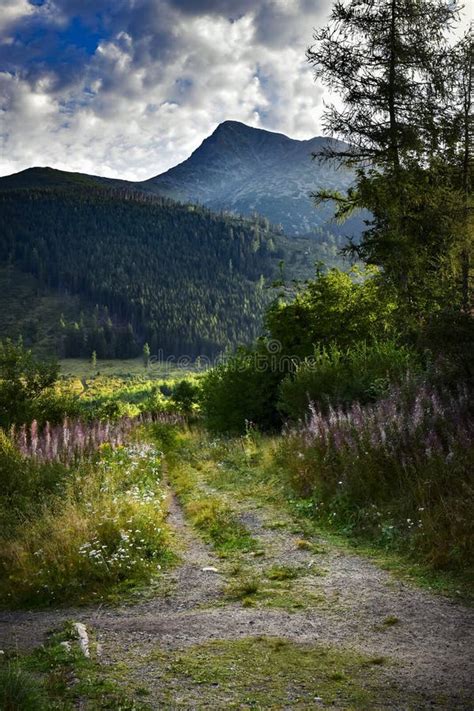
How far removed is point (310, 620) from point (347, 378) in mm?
8600

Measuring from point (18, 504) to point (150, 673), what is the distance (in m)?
5.70

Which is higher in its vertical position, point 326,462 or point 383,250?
point 383,250

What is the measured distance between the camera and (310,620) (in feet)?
16.4

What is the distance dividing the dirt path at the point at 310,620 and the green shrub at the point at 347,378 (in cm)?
558

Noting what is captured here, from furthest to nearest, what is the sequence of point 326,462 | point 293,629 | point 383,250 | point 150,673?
point 383,250 < point 326,462 < point 293,629 < point 150,673

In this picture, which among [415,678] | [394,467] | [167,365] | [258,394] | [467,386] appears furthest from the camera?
[167,365]

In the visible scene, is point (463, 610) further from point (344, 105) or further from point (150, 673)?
point (344, 105)

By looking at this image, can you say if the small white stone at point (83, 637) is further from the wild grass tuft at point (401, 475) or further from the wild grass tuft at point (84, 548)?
the wild grass tuft at point (401, 475)

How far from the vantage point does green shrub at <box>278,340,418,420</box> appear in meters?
12.2

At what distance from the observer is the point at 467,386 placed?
8875mm

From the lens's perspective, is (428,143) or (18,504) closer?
(18,504)

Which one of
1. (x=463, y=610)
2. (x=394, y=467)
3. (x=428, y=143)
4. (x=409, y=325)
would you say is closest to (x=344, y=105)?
(x=428, y=143)

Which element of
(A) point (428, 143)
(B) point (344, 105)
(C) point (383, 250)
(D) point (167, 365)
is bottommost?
(D) point (167, 365)

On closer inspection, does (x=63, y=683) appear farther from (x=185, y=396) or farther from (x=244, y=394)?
(x=185, y=396)
